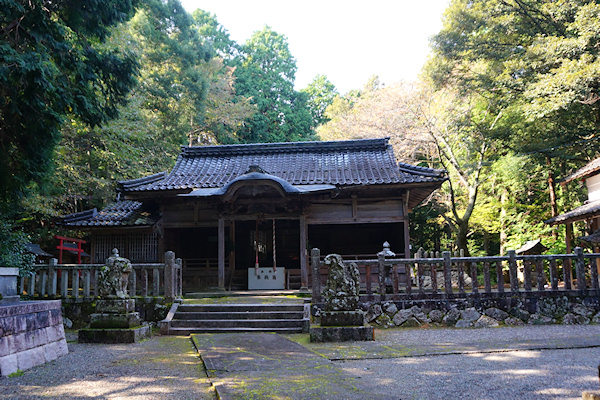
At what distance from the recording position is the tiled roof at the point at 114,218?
13727 millimetres

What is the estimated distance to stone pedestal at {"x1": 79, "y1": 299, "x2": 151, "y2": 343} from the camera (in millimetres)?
8461

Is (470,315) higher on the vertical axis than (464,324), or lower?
higher

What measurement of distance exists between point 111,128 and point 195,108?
32.1 feet

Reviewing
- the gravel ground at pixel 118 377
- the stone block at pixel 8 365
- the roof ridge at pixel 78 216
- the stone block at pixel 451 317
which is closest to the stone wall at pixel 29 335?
the stone block at pixel 8 365

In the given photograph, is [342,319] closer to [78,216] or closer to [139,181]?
[139,181]

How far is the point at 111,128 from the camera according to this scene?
1703 cm

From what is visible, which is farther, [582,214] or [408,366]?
[582,214]

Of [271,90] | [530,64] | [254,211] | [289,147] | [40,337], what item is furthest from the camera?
[271,90]

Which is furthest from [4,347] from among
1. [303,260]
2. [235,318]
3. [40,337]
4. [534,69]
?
[534,69]

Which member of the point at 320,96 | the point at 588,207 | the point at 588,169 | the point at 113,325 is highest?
the point at 320,96

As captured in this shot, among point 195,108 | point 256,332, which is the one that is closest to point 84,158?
point 195,108

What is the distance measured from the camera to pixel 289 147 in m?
17.4

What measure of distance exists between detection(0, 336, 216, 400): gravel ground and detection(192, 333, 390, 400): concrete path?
24 cm

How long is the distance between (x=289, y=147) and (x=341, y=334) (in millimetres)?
10601
